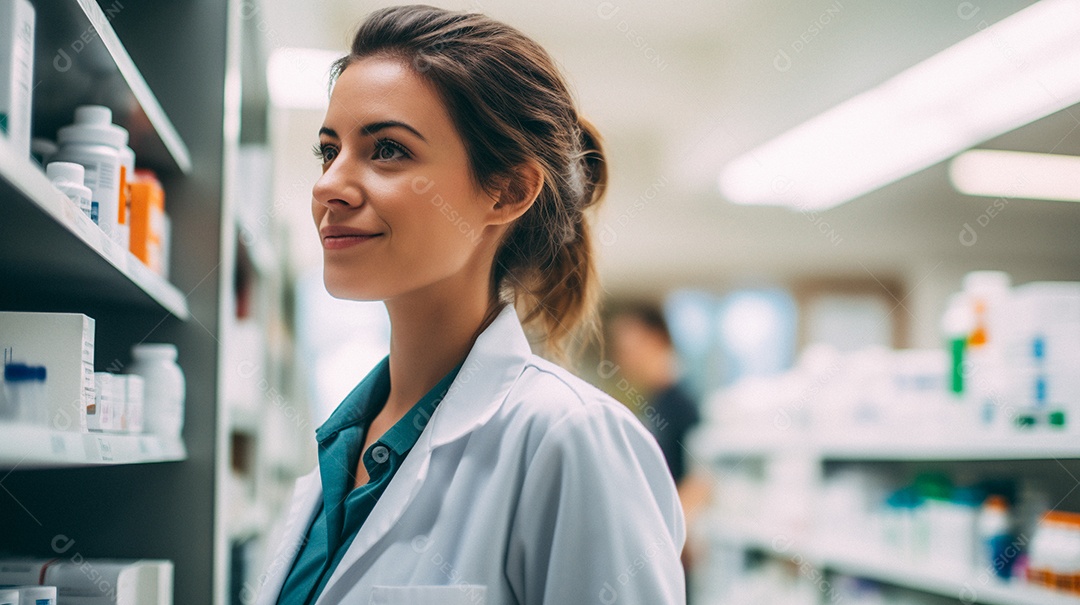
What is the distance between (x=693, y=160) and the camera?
5.59 m

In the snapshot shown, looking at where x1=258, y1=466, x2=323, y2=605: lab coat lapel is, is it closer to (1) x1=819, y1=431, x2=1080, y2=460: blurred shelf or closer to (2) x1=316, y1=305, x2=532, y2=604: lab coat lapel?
(2) x1=316, y1=305, x2=532, y2=604: lab coat lapel

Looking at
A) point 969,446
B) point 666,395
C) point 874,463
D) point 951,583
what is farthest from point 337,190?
point 666,395

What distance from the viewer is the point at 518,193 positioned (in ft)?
4.15

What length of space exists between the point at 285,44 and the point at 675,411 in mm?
2425

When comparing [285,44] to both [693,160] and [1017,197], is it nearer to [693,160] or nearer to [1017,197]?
[693,160]

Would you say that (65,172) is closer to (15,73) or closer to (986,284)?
(15,73)

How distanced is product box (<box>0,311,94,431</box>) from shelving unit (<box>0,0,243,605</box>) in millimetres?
232

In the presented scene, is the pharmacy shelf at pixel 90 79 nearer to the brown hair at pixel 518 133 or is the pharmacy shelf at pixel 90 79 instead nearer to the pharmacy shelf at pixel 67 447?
the brown hair at pixel 518 133

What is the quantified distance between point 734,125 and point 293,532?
4106 mm

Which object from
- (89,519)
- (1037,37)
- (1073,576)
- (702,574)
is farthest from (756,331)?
(89,519)

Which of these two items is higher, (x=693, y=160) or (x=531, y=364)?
(x=693, y=160)

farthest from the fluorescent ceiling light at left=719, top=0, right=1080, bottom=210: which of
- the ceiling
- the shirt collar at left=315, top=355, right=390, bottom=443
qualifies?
the shirt collar at left=315, top=355, right=390, bottom=443

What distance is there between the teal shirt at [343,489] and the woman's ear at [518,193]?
9.6 inches

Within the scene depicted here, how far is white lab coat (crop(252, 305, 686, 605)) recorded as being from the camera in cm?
100
